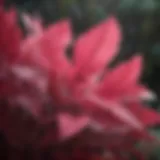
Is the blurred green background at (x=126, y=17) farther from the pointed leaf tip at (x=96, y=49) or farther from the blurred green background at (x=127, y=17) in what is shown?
the pointed leaf tip at (x=96, y=49)

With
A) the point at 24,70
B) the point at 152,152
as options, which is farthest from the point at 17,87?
the point at 152,152

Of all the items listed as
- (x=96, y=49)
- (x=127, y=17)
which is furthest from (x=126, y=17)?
(x=96, y=49)

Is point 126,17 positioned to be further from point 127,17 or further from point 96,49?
point 96,49

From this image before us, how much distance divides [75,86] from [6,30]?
0.25 feet

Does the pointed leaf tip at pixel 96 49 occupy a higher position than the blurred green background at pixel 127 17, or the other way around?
the blurred green background at pixel 127 17

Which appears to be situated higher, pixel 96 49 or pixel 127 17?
pixel 127 17

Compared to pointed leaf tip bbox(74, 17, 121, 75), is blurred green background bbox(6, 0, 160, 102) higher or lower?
higher

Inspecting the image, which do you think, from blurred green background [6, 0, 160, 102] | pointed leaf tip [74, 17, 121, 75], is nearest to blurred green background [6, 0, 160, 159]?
blurred green background [6, 0, 160, 102]

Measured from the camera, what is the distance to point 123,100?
13.0 inches

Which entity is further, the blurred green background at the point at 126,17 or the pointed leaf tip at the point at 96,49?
the blurred green background at the point at 126,17

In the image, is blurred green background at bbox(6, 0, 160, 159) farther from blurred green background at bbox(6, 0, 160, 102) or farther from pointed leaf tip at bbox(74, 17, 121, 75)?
pointed leaf tip at bbox(74, 17, 121, 75)

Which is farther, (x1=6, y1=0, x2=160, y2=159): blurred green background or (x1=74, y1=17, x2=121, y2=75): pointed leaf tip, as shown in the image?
(x1=6, y1=0, x2=160, y2=159): blurred green background

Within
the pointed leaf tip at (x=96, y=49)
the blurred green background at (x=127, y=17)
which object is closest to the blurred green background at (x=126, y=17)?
the blurred green background at (x=127, y=17)

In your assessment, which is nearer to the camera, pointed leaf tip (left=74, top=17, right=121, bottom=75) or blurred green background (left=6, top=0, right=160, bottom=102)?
pointed leaf tip (left=74, top=17, right=121, bottom=75)
